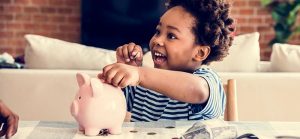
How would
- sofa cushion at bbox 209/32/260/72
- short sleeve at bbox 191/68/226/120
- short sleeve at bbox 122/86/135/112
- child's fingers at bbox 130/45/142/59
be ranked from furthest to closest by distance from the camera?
sofa cushion at bbox 209/32/260/72 < short sleeve at bbox 122/86/135/112 < child's fingers at bbox 130/45/142/59 < short sleeve at bbox 191/68/226/120

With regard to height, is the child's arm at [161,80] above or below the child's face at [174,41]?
below

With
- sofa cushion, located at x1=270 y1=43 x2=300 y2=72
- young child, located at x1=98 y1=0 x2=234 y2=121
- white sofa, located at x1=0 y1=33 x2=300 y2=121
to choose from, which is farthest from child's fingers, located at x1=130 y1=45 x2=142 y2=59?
sofa cushion, located at x1=270 y1=43 x2=300 y2=72

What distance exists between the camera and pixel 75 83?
2.21 m

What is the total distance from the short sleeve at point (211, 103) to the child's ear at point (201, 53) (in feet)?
0.28

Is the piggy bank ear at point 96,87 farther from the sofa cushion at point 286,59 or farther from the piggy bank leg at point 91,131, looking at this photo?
the sofa cushion at point 286,59

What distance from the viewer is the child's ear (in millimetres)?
1340

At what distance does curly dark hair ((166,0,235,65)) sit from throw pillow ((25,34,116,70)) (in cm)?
99

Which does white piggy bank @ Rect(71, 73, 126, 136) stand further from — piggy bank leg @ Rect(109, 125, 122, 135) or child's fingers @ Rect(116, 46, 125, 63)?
child's fingers @ Rect(116, 46, 125, 63)

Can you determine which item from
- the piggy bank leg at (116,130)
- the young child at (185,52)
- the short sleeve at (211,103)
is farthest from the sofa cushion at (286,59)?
the piggy bank leg at (116,130)

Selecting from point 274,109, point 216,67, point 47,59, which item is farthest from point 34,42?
point 274,109

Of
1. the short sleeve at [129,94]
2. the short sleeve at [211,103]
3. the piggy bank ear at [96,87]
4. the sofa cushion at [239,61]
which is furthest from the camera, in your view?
the sofa cushion at [239,61]

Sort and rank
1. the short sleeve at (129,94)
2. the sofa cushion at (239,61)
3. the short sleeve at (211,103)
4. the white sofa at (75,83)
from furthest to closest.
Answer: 1. the sofa cushion at (239,61)
2. the white sofa at (75,83)
3. the short sleeve at (129,94)
4. the short sleeve at (211,103)

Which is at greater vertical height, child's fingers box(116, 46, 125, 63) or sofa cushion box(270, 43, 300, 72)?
child's fingers box(116, 46, 125, 63)

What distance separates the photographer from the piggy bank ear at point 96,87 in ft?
3.21
